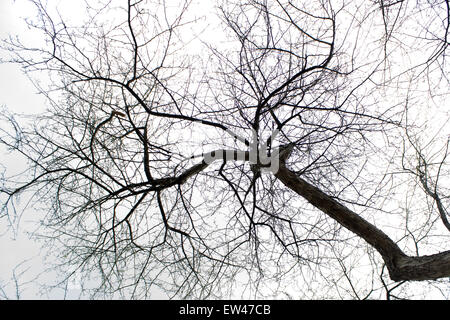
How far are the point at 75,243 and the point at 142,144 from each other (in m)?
1.56

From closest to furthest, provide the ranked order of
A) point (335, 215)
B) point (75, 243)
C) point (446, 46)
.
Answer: point (446, 46)
point (335, 215)
point (75, 243)

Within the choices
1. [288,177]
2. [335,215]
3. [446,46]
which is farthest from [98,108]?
[446,46]

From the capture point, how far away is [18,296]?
3.41 metres

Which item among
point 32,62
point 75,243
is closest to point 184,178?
point 75,243

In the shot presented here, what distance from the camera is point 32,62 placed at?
3393mm

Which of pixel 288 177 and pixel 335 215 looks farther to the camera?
pixel 288 177

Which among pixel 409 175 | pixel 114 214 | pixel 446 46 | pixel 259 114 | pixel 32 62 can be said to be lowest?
pixel 114 214
